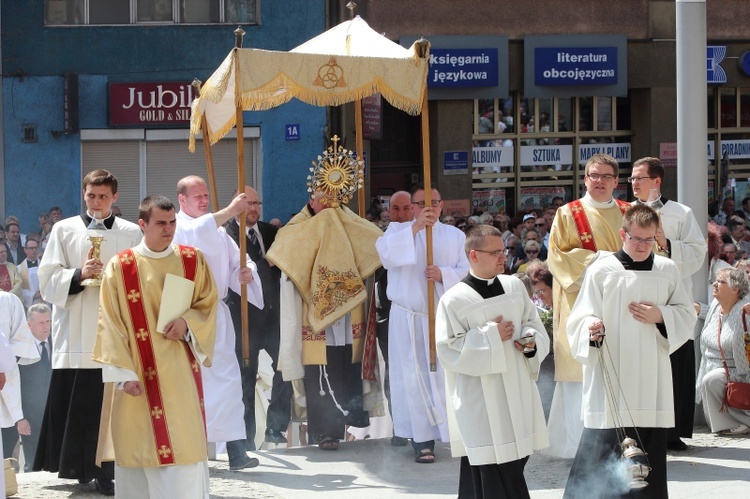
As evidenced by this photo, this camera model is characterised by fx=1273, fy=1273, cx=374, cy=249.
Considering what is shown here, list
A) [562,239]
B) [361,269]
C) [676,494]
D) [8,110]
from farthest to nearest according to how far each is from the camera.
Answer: [8,110], [361,269], [562,239], [676,494]

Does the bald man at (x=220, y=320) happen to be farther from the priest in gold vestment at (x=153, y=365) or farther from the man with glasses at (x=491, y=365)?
the man with glasses at (x=491, y=365)

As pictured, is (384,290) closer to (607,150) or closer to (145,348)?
(145,348)

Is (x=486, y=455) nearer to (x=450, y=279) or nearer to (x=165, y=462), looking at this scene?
(x=165, y=462)

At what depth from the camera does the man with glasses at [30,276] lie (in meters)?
12.8

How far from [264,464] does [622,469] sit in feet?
9.69

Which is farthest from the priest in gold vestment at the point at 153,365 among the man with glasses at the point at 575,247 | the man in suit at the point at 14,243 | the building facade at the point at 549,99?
the building facade at the point at 549,99

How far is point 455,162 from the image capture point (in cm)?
2044

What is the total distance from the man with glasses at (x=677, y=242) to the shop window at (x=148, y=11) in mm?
12077

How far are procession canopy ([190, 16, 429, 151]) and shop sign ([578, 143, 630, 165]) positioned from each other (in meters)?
12.8

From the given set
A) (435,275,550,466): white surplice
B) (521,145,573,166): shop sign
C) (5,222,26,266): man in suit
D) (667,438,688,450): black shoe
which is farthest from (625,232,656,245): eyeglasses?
(521,145,573,166): shop sign

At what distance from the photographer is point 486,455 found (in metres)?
6.60

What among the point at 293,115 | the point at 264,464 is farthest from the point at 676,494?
the point at 293,115

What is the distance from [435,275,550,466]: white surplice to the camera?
21.6ft

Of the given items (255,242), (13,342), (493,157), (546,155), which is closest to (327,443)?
(255,242)
